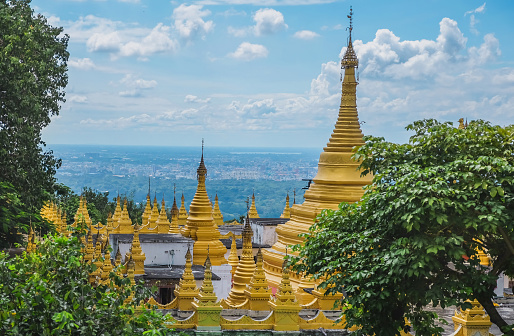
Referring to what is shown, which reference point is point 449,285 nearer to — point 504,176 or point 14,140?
point 504,176

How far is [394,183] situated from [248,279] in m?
9.16

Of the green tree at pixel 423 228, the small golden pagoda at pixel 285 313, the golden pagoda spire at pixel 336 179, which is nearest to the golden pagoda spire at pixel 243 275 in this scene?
the small golden pagoda at pixel 285 313

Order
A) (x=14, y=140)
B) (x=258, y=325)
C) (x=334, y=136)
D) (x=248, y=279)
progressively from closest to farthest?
(x=258, y=325), (x=248, y=279), (x=14, y=140), (x=334, y=136)

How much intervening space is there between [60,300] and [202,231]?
19.9 metres

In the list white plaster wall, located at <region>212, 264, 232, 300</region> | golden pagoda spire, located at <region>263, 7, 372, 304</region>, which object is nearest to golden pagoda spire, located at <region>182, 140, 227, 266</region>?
golden pagoda spire, located at <region>263, 7, 372, 304</region>

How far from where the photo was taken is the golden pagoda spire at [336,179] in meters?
31.4

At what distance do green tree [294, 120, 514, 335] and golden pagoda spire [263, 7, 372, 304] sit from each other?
41.0 ft

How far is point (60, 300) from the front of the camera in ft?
45.2

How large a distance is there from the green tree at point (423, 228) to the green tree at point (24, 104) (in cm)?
1561

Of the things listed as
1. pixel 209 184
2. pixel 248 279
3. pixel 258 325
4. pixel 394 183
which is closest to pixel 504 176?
pixel 394 183

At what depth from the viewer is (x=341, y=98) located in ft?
111

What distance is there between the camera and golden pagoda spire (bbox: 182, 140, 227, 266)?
32719 millimetres

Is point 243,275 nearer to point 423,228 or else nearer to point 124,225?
point 423,228

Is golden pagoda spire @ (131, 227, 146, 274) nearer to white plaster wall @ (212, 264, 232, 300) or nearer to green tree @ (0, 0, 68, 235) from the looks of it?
white plaster wall @ (212, 264, 232, 300)
